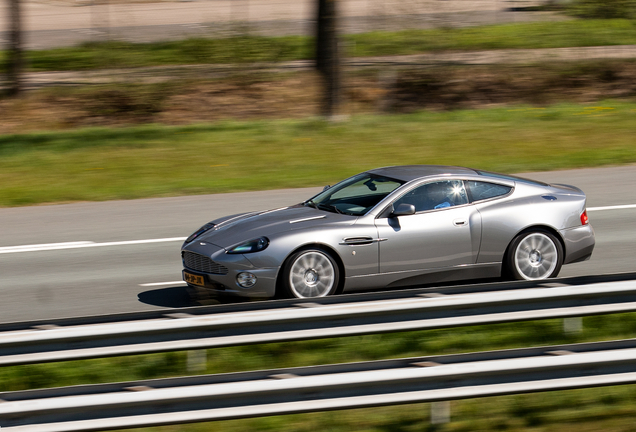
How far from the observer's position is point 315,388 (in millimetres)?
4750

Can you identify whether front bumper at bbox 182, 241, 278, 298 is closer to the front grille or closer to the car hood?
the front grille

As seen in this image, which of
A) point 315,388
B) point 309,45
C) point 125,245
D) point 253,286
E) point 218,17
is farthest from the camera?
point 218,17

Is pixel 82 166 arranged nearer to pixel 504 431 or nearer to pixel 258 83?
pixel 258 83

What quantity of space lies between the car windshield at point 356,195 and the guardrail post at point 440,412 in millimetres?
3513

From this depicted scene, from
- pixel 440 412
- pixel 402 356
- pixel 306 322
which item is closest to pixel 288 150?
pixel 402 356

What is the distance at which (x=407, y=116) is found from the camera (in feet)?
72.1

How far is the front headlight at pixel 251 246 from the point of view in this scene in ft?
26.4

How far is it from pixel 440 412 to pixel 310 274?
10.3 feet

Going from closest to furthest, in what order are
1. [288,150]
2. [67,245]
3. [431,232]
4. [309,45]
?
1. [431,232]
2. [67,245]
3. [288,150]
4. [309,45]

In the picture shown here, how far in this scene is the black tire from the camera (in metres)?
8.80

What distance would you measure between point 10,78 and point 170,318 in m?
20.2

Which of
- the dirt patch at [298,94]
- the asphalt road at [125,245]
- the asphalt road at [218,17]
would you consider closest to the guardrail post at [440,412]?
the asphalt road at [125,245]

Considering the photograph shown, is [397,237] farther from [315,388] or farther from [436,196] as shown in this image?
[315,388]

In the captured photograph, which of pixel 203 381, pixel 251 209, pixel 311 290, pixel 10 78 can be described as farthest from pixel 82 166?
pixel 203 381
